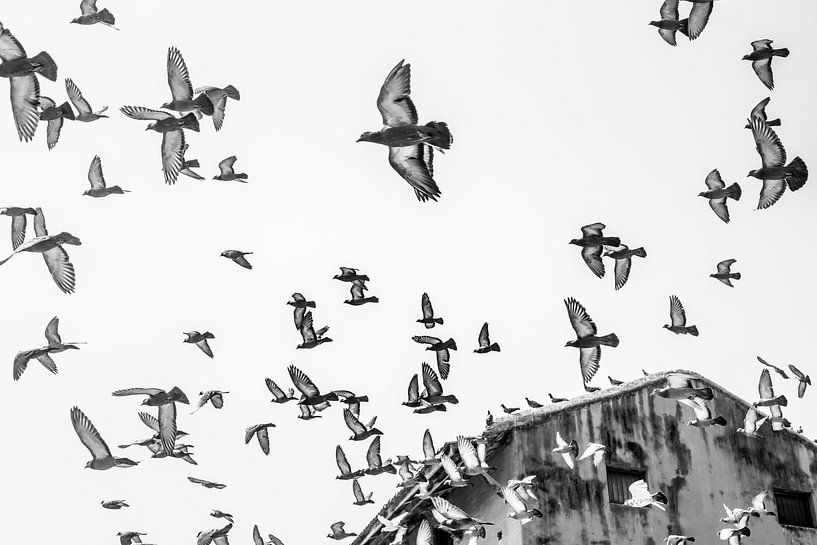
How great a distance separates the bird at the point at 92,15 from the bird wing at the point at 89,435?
5377 millimetres

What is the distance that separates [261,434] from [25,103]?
24.8 ft

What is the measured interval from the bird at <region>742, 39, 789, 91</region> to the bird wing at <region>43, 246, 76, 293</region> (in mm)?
9913

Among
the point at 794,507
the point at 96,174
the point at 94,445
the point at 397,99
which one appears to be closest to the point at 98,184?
the point at 96,174

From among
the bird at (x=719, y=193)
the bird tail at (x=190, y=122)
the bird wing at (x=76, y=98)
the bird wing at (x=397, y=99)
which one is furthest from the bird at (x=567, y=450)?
the bird wing at (x=76, y=98)

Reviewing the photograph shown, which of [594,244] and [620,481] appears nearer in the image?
[594,244]

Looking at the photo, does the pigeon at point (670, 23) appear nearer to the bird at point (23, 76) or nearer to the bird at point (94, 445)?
the bird at point (23, 76)

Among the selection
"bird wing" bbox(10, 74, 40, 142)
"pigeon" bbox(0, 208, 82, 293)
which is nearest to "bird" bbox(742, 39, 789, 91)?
"bird wing" bbox(10, 74, 40, 142)

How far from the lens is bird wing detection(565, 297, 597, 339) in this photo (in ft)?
47.9

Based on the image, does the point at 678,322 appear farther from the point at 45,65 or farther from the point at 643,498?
the point at 45,65

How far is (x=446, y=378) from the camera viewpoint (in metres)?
15.9

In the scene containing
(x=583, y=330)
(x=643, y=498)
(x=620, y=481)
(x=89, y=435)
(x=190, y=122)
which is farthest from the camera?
(x=620, y=481)

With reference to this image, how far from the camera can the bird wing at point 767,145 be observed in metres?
12.8

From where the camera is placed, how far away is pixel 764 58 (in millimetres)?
12648

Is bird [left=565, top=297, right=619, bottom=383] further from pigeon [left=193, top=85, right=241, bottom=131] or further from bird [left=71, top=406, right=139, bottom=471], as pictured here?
bird [left=71, top=406, right=139, bottom=471]
